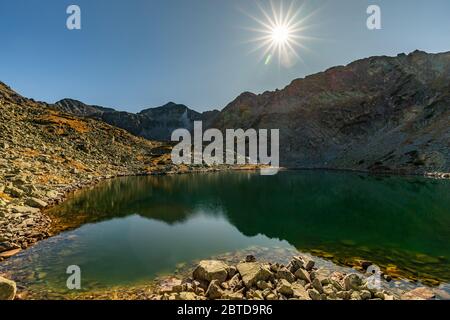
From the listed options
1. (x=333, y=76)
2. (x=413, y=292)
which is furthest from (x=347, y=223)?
(x=333, y=76)

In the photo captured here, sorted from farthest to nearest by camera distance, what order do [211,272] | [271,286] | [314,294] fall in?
[211,272] → [271,286] → [314,294]

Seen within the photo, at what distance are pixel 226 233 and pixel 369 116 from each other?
146 meters

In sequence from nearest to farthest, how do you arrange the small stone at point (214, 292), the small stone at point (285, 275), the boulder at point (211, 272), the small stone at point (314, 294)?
the small stone at point (314, 294), the small stone at point (214, 292), the small stone at point (285, 275), the boulder at point (211, 272)

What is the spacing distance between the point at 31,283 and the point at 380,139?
13480cm

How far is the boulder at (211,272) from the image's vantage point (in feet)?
52.7

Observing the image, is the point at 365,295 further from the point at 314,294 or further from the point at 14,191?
the point at 14,191

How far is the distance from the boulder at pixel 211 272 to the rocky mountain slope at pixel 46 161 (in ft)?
45.7

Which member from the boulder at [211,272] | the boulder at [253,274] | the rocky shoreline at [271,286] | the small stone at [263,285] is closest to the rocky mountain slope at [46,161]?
the boulder at [211,272]

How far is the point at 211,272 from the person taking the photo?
16.3 metres

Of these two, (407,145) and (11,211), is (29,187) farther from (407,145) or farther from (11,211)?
(407,145)

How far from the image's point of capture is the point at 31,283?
53.5ft

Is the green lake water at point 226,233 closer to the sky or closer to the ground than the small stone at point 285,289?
closer to the ground

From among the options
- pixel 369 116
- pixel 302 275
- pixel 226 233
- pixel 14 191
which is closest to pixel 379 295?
pixel 302 275

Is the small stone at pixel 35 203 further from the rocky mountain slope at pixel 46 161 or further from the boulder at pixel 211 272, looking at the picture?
the boulder at pixel 211 272
